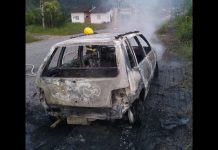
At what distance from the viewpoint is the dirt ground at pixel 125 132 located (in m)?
4.65

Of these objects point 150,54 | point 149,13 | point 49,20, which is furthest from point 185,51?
point 49,20

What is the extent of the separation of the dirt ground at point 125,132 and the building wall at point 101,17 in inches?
1799

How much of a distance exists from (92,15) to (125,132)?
2048 inches

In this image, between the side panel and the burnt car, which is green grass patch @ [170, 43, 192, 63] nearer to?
the side panel

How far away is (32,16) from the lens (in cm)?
3584

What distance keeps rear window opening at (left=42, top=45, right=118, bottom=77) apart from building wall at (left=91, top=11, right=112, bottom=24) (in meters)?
44.8

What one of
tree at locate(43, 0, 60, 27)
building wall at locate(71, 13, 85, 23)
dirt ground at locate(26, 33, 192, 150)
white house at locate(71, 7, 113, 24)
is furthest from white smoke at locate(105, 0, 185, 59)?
building wall at locate(71, 13, 85, 23)

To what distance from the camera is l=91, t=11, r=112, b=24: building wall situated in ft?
172

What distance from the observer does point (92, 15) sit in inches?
2190

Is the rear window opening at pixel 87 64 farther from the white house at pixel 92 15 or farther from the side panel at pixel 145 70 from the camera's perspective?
the white house at pixel 92 15

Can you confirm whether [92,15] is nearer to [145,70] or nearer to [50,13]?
[50,13]
